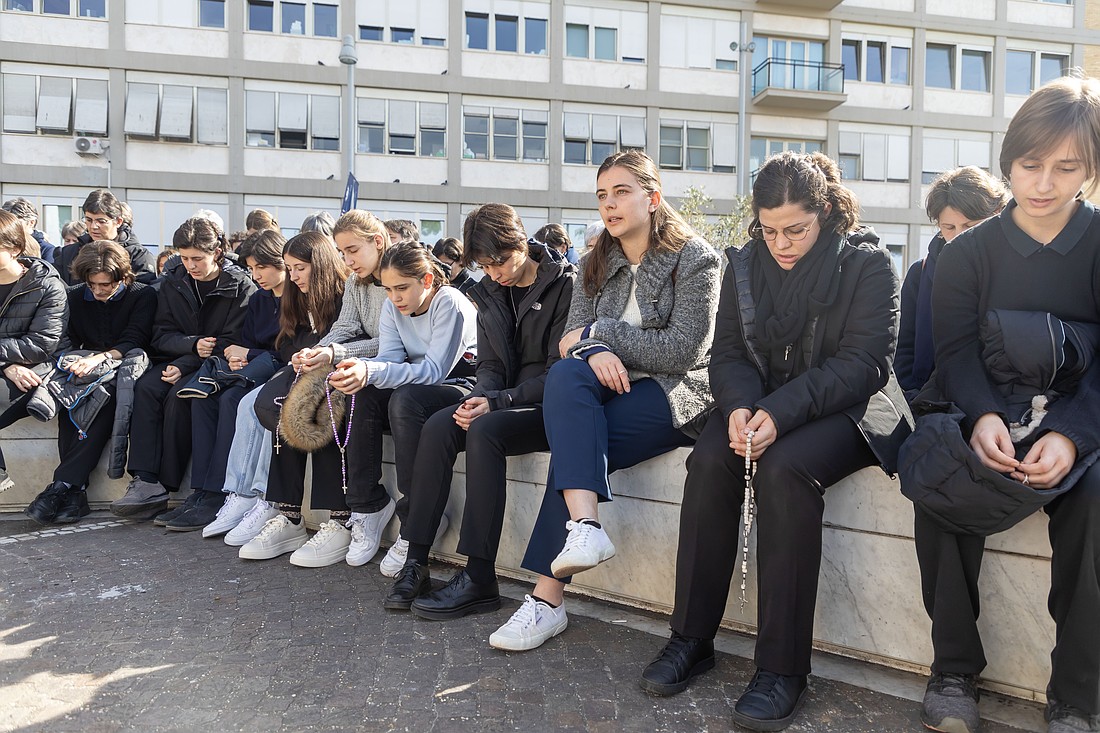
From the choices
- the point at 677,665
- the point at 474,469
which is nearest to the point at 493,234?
the point at 474,469

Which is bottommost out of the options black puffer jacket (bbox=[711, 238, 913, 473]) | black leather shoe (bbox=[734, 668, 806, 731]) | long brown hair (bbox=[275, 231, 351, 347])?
black leather shoe (bbox=[734, 668, 806, 731])

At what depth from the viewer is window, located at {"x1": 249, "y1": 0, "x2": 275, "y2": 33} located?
74.3 feet

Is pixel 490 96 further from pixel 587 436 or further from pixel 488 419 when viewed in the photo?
pixel 587 436

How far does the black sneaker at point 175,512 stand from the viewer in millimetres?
5161

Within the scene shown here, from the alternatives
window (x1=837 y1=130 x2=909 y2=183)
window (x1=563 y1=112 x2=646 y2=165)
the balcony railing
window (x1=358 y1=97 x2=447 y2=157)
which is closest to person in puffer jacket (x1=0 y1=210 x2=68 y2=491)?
window (x1=358 y1=97 x2=447 y2=157)

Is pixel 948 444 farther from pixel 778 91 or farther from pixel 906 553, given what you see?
pixel 778 91

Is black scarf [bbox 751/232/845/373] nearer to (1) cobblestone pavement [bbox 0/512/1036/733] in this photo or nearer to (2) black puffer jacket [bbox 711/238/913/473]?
(2) black puffer jacket [bbox 711/238/913/473]

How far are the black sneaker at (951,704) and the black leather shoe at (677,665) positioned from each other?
73 centimetres

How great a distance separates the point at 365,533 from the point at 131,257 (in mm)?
3628

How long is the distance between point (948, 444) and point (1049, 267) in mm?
693

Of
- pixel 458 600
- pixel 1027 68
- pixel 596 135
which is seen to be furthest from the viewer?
pixel 1027 68

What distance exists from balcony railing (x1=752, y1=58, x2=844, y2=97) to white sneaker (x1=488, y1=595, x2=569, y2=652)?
83.0 ft

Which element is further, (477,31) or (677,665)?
(477,31)

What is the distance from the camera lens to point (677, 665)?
9.57ft
